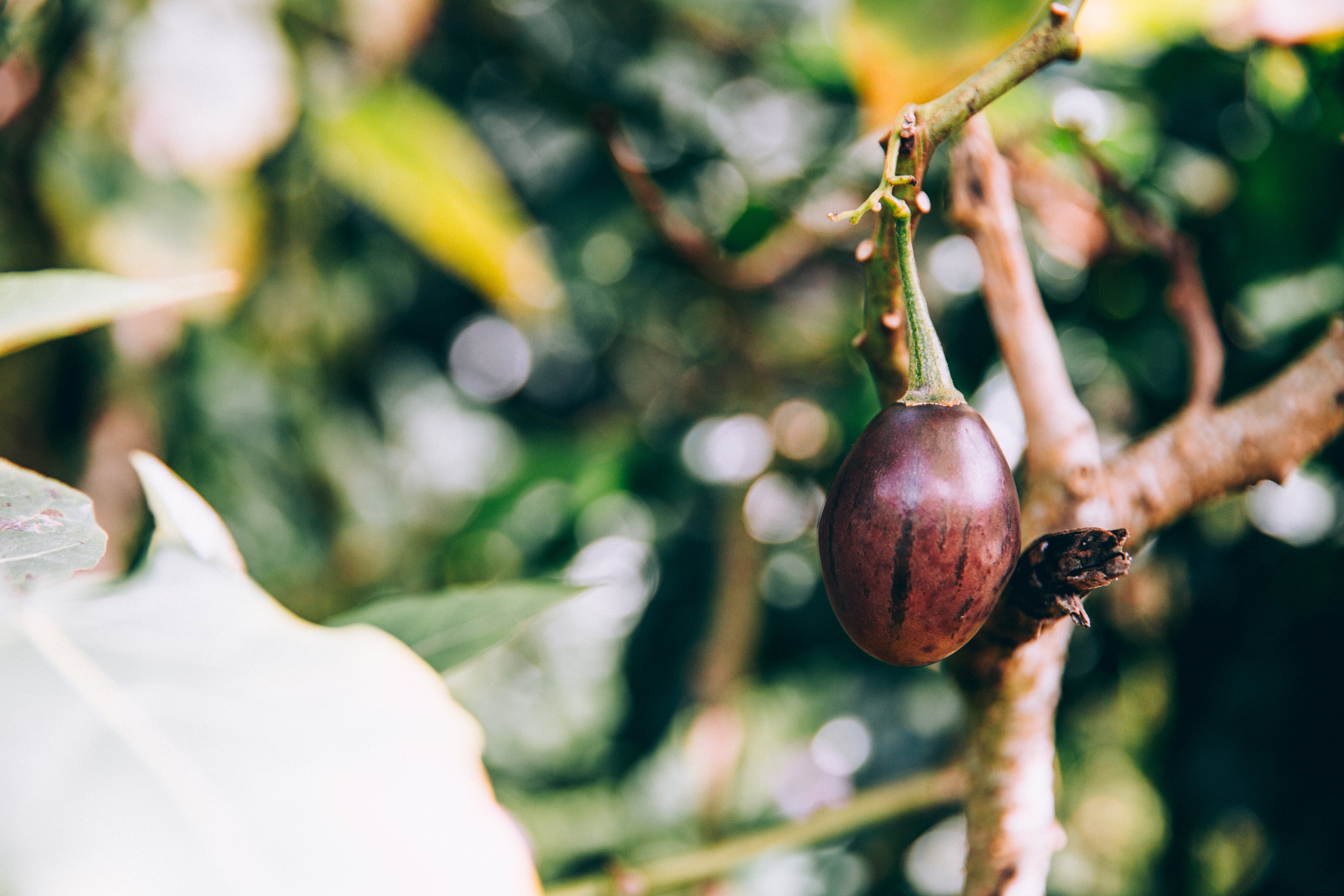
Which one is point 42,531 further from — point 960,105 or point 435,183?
point 435,183

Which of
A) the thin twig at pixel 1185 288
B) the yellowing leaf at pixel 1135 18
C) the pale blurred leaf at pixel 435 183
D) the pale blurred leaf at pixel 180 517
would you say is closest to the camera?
the pale blurred leaf at pixel 180 517

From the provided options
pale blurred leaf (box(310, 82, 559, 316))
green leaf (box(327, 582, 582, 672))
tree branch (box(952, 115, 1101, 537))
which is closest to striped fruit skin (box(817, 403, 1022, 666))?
tree branch (box(952, 115, 1101, 537))

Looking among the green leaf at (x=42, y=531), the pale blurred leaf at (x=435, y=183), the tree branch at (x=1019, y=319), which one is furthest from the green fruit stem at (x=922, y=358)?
the pale blurred leaf at (x=435, y=183)

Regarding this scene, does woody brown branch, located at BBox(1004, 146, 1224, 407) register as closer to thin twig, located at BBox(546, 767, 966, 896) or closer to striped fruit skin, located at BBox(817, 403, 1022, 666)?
striped fruit skin, located at BBox(817, 403, 1022, 666)

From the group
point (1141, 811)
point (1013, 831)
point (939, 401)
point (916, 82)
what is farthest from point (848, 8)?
point (1141, 811)

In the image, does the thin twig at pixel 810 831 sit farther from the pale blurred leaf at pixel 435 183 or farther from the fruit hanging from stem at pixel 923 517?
the pale blurred leaf at pixel 435 183

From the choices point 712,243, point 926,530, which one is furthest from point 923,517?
point 712,243
